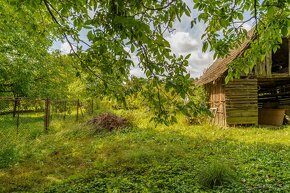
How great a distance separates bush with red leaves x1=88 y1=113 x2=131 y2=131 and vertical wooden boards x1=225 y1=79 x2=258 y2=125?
19.3 feet

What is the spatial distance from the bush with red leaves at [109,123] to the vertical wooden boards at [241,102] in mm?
5895

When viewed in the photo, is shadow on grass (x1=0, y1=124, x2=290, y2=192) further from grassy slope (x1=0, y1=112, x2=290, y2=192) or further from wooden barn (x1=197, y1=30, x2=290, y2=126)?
wooden barn (x1=197, y1=30, x2=290, y2=126)

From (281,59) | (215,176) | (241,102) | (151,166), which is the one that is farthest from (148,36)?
(281,59)

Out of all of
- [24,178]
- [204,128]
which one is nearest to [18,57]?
[24,178]

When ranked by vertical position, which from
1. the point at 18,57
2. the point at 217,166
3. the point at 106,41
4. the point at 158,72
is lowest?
the point at 217,166

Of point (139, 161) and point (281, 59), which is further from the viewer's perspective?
point (281, 59)

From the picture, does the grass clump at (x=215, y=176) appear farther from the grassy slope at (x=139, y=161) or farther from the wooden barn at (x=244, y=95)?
the wooden barn at (x=244, y=95)

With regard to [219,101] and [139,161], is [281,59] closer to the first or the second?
[219,101]

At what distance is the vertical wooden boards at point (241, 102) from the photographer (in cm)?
1496

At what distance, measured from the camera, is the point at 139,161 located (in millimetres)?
8062

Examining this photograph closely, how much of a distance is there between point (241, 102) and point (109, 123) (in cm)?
769

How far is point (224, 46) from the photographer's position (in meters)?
4.00

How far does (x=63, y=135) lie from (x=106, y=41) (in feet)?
35.1

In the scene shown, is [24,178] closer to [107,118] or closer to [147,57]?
[147,57]
